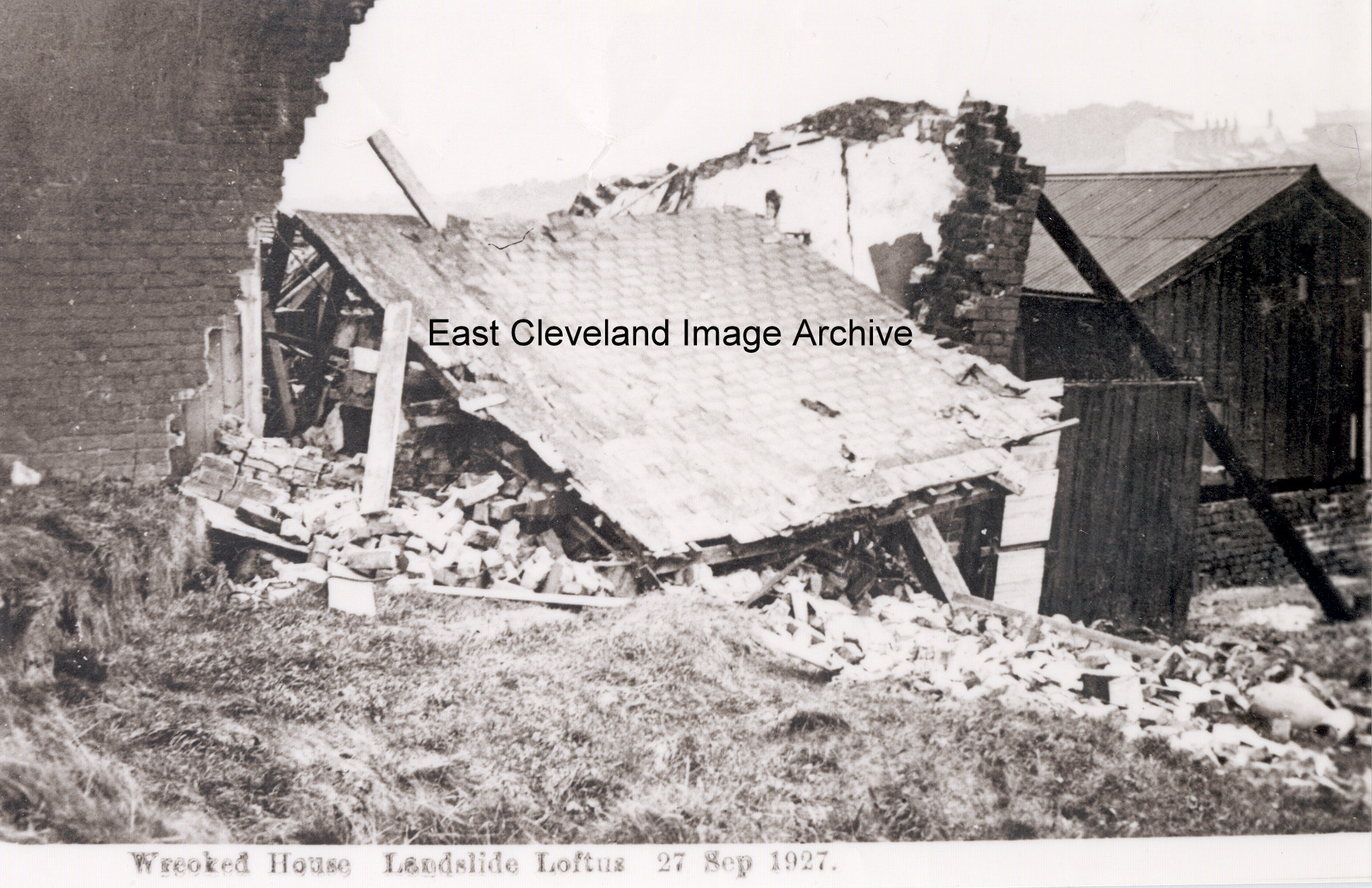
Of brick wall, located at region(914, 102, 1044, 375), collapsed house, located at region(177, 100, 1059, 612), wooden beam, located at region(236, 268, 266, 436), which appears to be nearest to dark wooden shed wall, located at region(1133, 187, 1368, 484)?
brick wall, located at region(914, 102, 1044, 375)

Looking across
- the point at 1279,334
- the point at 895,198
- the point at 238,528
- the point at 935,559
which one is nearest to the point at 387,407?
the point at 238,528

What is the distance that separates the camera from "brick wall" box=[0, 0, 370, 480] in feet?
9.43

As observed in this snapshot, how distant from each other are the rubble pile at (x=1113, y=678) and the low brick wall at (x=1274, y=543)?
39 centimetres

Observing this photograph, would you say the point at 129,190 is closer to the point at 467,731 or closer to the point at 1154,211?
the point at 467,731

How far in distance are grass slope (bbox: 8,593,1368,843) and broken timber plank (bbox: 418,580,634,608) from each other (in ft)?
0.14

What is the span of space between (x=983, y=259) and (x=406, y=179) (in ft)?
8.90

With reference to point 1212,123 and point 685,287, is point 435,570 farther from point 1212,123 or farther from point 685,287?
point 1212,123

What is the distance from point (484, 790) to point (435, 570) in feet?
2.80

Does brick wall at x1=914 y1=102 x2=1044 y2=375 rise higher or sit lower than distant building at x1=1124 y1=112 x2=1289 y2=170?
lower

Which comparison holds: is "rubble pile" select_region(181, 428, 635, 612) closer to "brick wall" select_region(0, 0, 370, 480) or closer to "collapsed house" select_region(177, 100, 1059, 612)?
"collapsed house" select_region(177, 100, 1059, 612)

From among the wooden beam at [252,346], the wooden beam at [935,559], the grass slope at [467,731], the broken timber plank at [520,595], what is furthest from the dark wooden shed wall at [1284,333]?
the wooden beam at [252,346]

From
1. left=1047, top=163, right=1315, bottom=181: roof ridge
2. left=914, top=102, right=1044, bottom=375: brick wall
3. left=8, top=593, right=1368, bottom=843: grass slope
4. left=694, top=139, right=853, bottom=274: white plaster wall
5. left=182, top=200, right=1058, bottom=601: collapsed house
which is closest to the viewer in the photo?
left=8, top=593, right=1368, bottom=843: grass slope

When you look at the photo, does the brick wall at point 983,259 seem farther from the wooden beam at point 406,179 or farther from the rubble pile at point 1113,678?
the wooden beam at point 406,179

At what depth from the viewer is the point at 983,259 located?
145 inches
